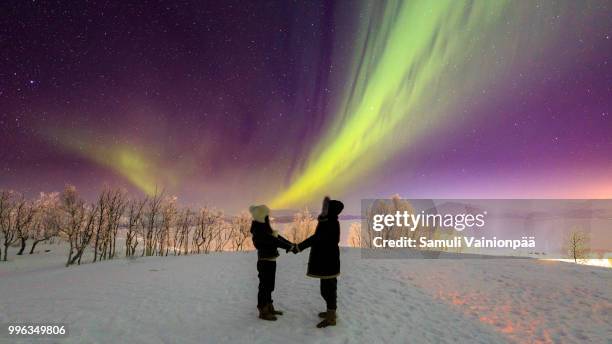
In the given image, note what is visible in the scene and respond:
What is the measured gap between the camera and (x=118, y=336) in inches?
268

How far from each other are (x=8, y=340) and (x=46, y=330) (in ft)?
2.13

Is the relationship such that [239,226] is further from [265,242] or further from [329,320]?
[329,320]

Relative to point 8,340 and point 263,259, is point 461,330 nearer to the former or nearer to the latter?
point 263,259

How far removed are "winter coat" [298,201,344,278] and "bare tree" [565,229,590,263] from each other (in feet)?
240

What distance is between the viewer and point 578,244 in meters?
58.2

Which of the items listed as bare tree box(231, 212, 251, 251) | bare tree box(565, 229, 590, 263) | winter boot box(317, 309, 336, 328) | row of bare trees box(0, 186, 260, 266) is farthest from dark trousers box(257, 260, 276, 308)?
bare tree box(565, 229, 590, 263)

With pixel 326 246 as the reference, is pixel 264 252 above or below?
below

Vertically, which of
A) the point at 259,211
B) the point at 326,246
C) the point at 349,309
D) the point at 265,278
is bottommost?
the point at 349,309

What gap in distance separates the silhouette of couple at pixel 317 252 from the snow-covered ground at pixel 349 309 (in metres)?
0.55

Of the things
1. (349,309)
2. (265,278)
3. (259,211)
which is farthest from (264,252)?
(349,309)

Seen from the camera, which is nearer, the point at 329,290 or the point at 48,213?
the point at 329,290

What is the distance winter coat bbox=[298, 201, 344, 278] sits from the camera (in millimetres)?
7613

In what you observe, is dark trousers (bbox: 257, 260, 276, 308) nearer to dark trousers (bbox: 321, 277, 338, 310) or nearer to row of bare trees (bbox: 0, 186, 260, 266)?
dark trousers (bbox: 321, 277, 338, 310)

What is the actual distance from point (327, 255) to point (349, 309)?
2.83 m
